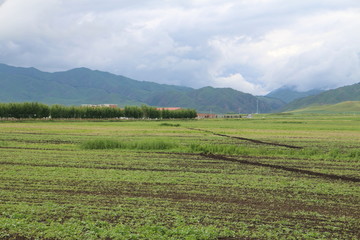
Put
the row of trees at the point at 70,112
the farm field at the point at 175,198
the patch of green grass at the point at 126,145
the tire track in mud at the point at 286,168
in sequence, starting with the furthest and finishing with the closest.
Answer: the row of trees at the point at 70,112 < the patch of green grass at the point at 126,145 < the tire track in mud at the point at 286,168 < the farm field at the point at 175,198

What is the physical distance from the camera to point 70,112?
15688 centimetres

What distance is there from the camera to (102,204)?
49.7 feet

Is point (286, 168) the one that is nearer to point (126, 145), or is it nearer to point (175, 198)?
point (175, 198)

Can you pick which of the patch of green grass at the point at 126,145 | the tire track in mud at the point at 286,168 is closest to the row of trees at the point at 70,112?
the patch of green grass at the point at 126,145

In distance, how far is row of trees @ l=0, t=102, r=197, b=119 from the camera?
427 feet

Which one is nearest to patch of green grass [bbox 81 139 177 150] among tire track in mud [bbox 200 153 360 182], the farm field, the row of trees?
tire track in mud [bbox 200 153 360 182]

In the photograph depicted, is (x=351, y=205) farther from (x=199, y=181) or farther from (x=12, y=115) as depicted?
(x=12, y=115)

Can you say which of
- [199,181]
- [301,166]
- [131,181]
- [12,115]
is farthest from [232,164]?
[12,115]

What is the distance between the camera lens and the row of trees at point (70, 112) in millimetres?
130250

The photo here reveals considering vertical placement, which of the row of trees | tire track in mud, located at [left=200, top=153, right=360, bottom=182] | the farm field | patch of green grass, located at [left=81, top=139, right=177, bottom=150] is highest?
the row of trees

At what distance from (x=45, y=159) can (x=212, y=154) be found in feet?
48.6

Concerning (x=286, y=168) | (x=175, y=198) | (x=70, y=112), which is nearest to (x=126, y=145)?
(x=286, y=168)

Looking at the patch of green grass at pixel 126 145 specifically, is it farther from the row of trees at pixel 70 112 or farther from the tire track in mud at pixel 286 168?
the row of trees at pixel 70 112

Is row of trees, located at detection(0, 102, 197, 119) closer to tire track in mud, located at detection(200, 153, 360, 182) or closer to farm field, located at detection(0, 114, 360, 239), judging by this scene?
farm field, located at detection(0, 114, 360, 239)
